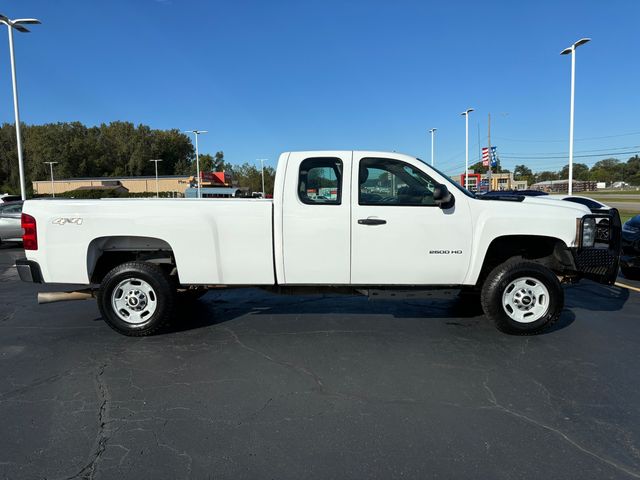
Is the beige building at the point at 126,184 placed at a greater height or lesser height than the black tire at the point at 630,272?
greater

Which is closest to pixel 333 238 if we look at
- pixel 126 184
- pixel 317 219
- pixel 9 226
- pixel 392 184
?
pixel 317 219

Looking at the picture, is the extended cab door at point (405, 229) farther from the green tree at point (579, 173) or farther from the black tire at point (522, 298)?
the green tree at point (579, 173)

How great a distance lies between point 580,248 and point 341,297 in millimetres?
3354

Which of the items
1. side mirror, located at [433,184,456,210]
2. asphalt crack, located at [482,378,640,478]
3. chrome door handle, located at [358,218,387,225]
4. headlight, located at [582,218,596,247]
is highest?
side mirror, located at [433,184,456,210]

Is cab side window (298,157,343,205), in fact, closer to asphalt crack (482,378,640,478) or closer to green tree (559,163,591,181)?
asphalt crack (482,378,640,478)

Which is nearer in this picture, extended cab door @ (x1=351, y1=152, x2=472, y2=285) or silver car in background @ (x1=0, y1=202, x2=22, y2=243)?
extended cab door @ (x1=351, y1=152, x2=472, y2=285)

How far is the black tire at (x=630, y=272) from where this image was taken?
841cm

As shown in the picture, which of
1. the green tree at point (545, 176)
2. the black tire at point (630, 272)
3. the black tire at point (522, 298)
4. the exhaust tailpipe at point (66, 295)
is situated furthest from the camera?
the green tree at point (545, 176)

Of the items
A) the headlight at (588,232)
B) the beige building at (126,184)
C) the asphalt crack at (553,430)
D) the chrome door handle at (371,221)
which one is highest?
the beige building at (126,184)

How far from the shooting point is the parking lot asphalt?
114 inches

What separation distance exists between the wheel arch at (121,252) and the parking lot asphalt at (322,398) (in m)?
0.77

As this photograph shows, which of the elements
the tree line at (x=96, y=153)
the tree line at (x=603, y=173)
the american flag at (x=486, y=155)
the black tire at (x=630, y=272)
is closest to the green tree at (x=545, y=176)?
the tree line at (x=603, y=173)

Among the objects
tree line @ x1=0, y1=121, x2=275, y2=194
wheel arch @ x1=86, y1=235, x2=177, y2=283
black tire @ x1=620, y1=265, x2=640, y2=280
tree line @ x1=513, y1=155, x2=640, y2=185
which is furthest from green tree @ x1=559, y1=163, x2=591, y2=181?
wheel arch @ x1=86, y1=235, x2=177, y2=283

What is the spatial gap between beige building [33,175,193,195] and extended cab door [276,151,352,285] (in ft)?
291
